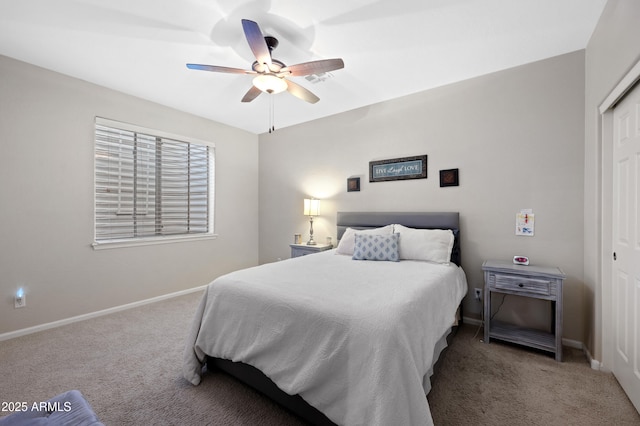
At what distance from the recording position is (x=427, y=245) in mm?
2713

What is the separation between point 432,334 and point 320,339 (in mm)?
716

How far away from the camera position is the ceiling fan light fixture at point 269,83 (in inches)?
88.3

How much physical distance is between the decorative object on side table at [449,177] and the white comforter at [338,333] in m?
1.25

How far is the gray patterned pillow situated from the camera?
2.74 m

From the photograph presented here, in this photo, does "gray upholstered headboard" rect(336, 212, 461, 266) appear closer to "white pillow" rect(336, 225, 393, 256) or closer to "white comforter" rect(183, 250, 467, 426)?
"white pillow" rect(336, 225, 393, 256)

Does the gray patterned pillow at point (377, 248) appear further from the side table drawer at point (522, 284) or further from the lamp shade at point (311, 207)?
the lamp shade at point (311, 207)

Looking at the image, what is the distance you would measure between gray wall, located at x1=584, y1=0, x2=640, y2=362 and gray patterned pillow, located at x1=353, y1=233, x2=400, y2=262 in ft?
5.00

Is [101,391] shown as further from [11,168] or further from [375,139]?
[375,139]

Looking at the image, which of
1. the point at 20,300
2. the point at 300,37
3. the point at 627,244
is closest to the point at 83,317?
the point at 20,300

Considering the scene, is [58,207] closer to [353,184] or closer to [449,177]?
[353,184]

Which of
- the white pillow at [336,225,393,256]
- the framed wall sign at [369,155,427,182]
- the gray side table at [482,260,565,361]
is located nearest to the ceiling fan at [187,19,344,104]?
the framed wall sign at [369,155,427,182]

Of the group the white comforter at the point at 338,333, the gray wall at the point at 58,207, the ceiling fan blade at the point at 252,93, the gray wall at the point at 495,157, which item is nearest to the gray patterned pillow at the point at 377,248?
the white comforter at the point at 338,333

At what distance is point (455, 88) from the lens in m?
3.03

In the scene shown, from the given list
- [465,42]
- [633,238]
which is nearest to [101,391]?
[633,238]
